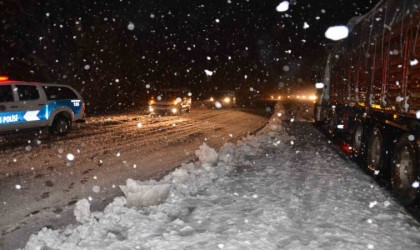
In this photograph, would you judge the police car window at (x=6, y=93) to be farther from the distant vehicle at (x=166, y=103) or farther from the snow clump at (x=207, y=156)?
the distant vehicle at (x=166, y=103)

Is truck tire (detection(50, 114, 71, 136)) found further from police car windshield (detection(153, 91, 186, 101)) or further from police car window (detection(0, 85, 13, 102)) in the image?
police car windshield (detection(153, 91, 186, 101))

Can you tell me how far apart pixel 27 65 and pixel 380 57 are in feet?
68.8

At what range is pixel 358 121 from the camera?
9.56 metres

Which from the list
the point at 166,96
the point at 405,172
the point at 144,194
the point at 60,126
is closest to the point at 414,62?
the point at 405,172

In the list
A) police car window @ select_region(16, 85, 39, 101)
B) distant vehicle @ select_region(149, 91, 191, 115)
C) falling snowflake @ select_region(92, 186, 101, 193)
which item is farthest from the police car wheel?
distant vehicle @ select_region(149, 91, 191, 115)

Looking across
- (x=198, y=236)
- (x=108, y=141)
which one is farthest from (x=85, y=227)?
(x=108, y=141)

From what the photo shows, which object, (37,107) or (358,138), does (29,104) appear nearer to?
(37,107)

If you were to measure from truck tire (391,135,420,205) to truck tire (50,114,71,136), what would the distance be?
34.5 feet

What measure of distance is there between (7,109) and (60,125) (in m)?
2.34

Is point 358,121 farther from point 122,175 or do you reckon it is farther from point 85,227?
point 85,227

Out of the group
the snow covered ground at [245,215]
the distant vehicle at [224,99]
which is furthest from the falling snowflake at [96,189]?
the distant vehicle at [224,99]

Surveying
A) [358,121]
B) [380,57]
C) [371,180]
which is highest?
[380,57]

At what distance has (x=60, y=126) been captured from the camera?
1279 cm

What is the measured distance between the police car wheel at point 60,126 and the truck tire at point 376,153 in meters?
9.86
